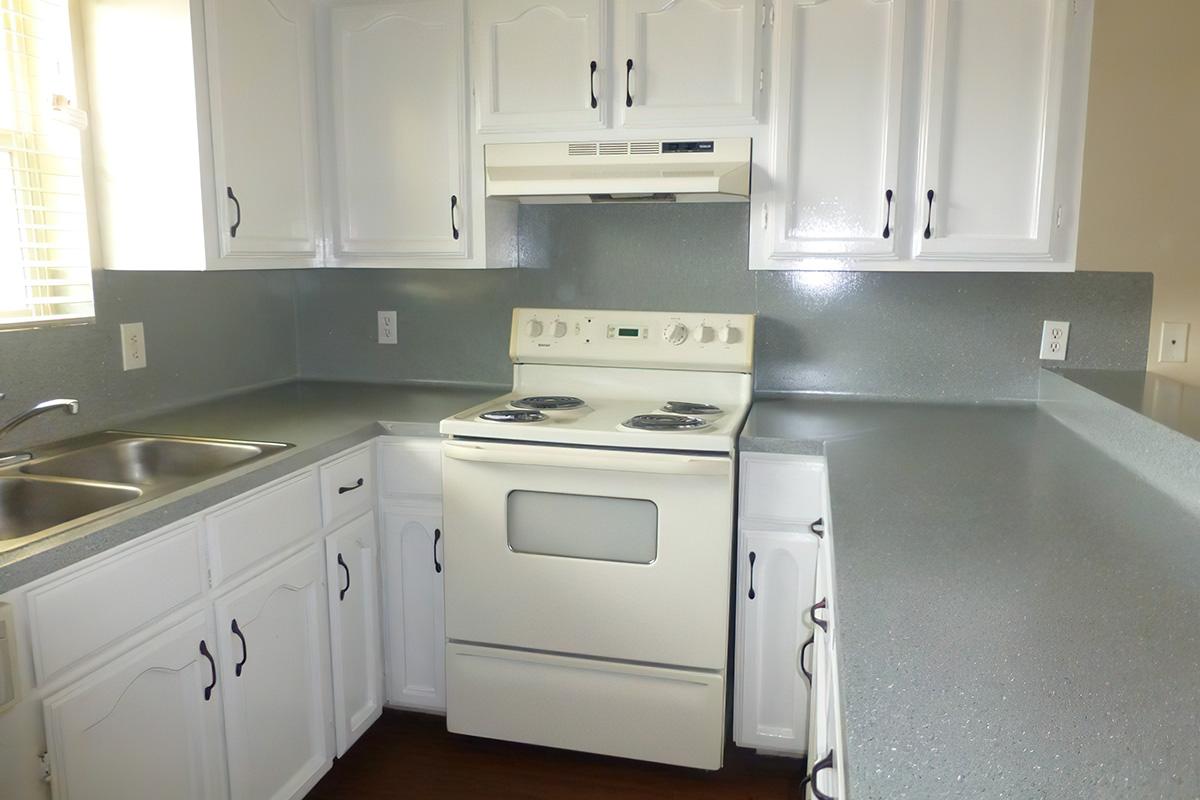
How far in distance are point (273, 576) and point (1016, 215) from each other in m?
1.96

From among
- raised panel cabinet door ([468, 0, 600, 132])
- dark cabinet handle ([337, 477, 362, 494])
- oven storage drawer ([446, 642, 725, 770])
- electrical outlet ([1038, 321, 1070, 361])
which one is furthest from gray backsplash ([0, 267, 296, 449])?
electrical outlet ([1038, 321, 1070, 361])

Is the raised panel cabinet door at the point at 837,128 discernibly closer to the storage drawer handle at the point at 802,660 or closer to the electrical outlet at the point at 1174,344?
the electrical outlet at the point at 1174,344

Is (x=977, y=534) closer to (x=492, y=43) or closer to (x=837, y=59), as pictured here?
(x=837, y=59)

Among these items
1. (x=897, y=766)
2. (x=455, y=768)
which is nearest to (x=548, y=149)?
(x=455, y=768)

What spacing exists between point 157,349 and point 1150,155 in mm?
2692

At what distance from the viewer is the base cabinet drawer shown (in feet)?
4.33

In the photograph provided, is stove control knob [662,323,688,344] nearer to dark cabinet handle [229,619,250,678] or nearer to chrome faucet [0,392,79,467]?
dark cabinet handle [229,619,250,678]

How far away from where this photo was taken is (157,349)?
2.35 metres

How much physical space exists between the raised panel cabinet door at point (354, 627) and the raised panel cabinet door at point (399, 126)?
0.83 metres

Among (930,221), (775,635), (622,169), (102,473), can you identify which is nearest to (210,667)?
(102,473)

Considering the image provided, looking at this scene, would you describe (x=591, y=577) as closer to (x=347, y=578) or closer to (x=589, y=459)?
(x=589, y=459)

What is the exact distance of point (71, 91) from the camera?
1.96m

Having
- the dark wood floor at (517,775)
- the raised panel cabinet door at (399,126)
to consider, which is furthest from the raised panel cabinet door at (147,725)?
the raised panel cabinet door at (399,126)

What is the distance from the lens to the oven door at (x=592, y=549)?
2.07m
